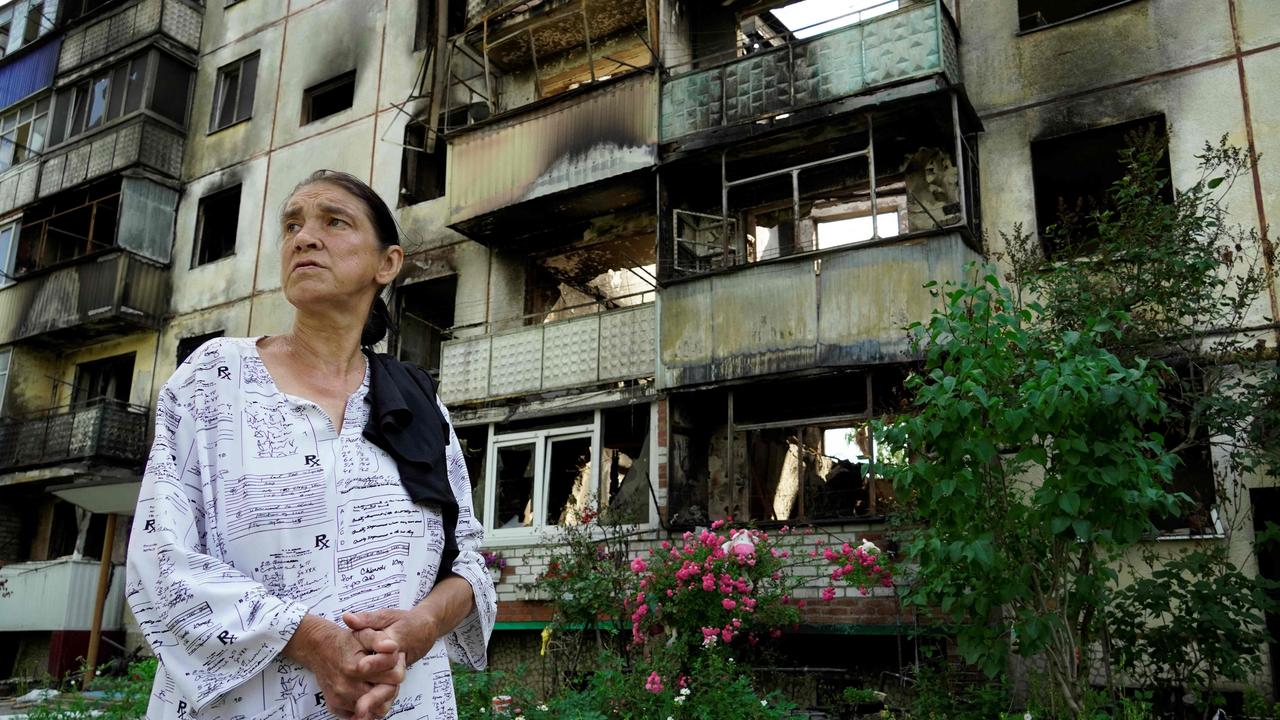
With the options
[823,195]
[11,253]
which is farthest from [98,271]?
[823,195]

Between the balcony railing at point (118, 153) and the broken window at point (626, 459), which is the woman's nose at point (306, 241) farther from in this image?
the balcony railing at point (118, 153)

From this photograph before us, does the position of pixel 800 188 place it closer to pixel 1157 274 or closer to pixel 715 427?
pixel 715 427

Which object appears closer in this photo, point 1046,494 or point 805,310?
point 1046,494

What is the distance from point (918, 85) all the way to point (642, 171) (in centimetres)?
399

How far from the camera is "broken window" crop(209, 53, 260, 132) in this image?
20672mm

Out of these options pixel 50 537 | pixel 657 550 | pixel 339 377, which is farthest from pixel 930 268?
pixel 50 537

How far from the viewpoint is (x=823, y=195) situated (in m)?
13.4

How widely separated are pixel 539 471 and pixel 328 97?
10.3 m

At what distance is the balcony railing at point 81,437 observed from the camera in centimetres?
1856

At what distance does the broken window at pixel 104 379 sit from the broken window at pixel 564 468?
10.8 m

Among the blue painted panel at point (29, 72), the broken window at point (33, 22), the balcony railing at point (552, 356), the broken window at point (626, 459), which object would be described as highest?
the broken window at point (33, 22)

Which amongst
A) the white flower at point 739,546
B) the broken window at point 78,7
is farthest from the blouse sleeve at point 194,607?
the broken window at point 78,7

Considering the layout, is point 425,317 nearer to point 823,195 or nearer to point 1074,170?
point 823,195

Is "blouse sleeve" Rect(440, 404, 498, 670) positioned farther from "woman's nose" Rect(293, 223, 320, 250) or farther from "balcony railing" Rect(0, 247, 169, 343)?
"balcony railing" Rect(0, 247, 169, 343)
